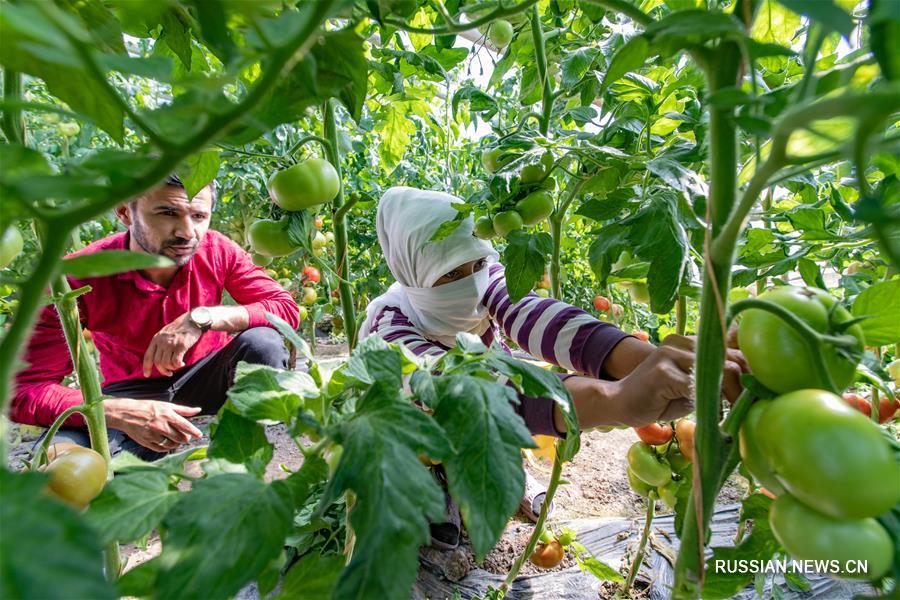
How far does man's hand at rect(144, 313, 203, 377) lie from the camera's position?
160 cm

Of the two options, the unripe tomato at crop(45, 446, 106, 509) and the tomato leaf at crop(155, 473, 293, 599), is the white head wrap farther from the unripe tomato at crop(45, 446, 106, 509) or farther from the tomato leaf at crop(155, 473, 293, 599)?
the tomato leaf at crop(155, 473, 293, 599)

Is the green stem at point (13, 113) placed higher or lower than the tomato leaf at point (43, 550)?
higher

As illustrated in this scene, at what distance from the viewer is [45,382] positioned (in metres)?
1.52

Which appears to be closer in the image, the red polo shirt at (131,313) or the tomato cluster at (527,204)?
the tomato cluster at (527,204)

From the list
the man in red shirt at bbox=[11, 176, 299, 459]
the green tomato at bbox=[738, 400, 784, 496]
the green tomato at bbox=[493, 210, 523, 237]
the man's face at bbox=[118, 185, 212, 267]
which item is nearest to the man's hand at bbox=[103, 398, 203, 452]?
the man in red shirt at bbox=[11, 176, 299, 459]

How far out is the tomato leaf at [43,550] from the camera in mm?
154

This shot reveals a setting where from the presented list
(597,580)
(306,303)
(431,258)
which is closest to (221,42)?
(431,258)

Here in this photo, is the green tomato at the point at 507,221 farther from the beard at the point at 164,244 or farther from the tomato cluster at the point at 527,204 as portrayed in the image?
the beard at the point at 164,244

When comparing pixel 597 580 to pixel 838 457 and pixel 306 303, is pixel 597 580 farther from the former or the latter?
pixel 306 303

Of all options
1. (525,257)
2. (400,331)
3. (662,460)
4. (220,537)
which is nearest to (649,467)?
(662,460)

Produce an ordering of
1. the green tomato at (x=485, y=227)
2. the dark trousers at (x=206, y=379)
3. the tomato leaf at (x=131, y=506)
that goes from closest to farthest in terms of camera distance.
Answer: the tomato leaf at (x=131, y=506), the green tomato at (x=485, y=227), the dark trousers at (x=206, y=379)

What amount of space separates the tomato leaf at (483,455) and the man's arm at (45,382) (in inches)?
60.4

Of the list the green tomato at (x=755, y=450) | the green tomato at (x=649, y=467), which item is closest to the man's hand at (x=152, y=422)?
the green tomato at (x=649, y=467)

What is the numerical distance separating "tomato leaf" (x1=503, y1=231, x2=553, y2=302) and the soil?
0.53m
